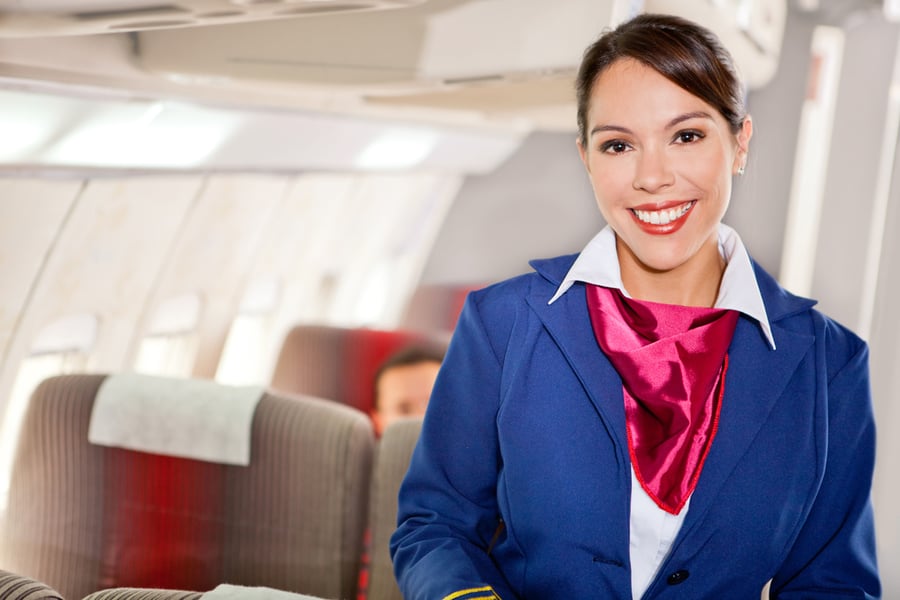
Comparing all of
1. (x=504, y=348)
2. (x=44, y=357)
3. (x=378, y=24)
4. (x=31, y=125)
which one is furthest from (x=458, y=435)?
(x=44, y=357)

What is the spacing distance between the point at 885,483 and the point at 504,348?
144 cm

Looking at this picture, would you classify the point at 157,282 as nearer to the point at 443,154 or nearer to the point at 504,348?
the point at 443,154

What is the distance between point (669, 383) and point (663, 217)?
0.22m

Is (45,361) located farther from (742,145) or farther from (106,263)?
(742,145)

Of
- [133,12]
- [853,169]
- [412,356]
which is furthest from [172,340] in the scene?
[853,169]

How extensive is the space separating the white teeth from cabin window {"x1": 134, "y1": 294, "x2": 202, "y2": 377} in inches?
94.7

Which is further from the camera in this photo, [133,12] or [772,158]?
[772,158]

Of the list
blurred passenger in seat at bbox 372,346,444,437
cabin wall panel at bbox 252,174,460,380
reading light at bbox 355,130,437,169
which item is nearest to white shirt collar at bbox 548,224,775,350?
blurred passenger in seat at bbox 372,346,444,437

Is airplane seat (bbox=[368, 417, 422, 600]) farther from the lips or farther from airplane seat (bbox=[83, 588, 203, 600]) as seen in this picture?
the lips

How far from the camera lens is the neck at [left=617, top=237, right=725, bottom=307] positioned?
55.3 inches

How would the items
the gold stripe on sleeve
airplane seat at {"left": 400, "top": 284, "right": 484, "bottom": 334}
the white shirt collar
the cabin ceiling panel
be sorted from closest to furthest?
the gold stripe on sleeve → the white shirt collar → the cabin ceiling panel → airplane seat at {"left": 400, "top": 284, "right": 484, "bottom": 334}

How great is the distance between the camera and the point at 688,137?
4.29 ft

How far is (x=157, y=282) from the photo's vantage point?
3279mm

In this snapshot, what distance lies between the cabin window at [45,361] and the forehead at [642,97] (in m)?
1.80
